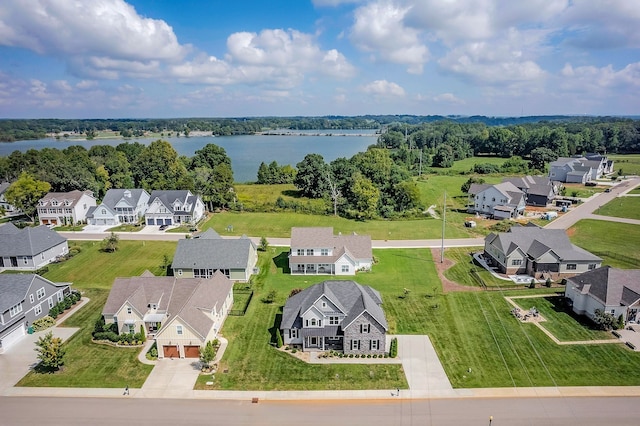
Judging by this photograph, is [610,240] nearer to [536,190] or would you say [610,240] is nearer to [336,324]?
[536,190]

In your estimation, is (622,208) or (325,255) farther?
(622,208)

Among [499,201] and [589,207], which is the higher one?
[499,201]

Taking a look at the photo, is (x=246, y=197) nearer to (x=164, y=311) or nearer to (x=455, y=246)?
(x=455, y=246)

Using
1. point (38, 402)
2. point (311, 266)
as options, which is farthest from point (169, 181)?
point (38, 402)

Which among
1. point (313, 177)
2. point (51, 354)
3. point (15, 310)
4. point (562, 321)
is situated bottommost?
point (562, 321)

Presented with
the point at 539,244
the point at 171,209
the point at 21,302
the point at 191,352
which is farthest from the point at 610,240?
the point at 21,302

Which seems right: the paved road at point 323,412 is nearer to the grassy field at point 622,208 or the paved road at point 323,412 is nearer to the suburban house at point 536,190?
the grassy field at point 622,208

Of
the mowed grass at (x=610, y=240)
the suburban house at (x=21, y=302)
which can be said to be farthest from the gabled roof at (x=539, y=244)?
the suburban house at (x=21, y=302)
